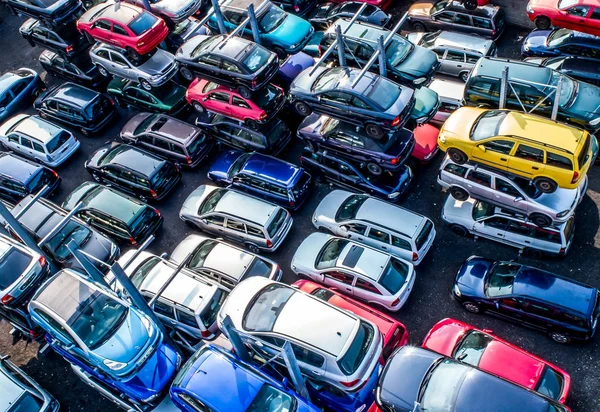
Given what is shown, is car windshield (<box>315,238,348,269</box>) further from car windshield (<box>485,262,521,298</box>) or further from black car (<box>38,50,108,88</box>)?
black car (<box>38,50,108,88</box>)

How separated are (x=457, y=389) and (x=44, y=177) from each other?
48.1 feet

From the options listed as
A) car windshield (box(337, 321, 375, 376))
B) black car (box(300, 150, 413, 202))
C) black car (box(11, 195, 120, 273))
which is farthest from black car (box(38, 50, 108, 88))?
car windshield (box(337, 321, 375, 376))

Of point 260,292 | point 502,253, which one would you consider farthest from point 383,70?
point 260,292

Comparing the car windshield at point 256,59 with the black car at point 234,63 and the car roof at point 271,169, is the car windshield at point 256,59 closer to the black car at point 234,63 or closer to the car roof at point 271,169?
the black car at point 234,63

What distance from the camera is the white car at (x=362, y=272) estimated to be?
15.0 m

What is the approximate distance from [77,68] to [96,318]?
1226cm

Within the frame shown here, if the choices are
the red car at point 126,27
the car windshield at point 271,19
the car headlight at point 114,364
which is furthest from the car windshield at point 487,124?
the red car at point 126,27

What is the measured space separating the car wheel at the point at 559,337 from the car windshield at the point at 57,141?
1651 cm

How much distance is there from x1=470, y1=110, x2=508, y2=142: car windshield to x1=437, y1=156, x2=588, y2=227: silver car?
88 centimetres

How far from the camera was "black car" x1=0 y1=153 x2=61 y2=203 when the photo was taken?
1908cm

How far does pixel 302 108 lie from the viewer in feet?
60.7

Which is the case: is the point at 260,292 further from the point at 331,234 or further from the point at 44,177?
the point at 44,177

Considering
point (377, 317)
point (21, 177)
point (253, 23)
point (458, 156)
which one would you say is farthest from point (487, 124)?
point (21, 177)

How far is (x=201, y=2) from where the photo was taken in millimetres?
23938
